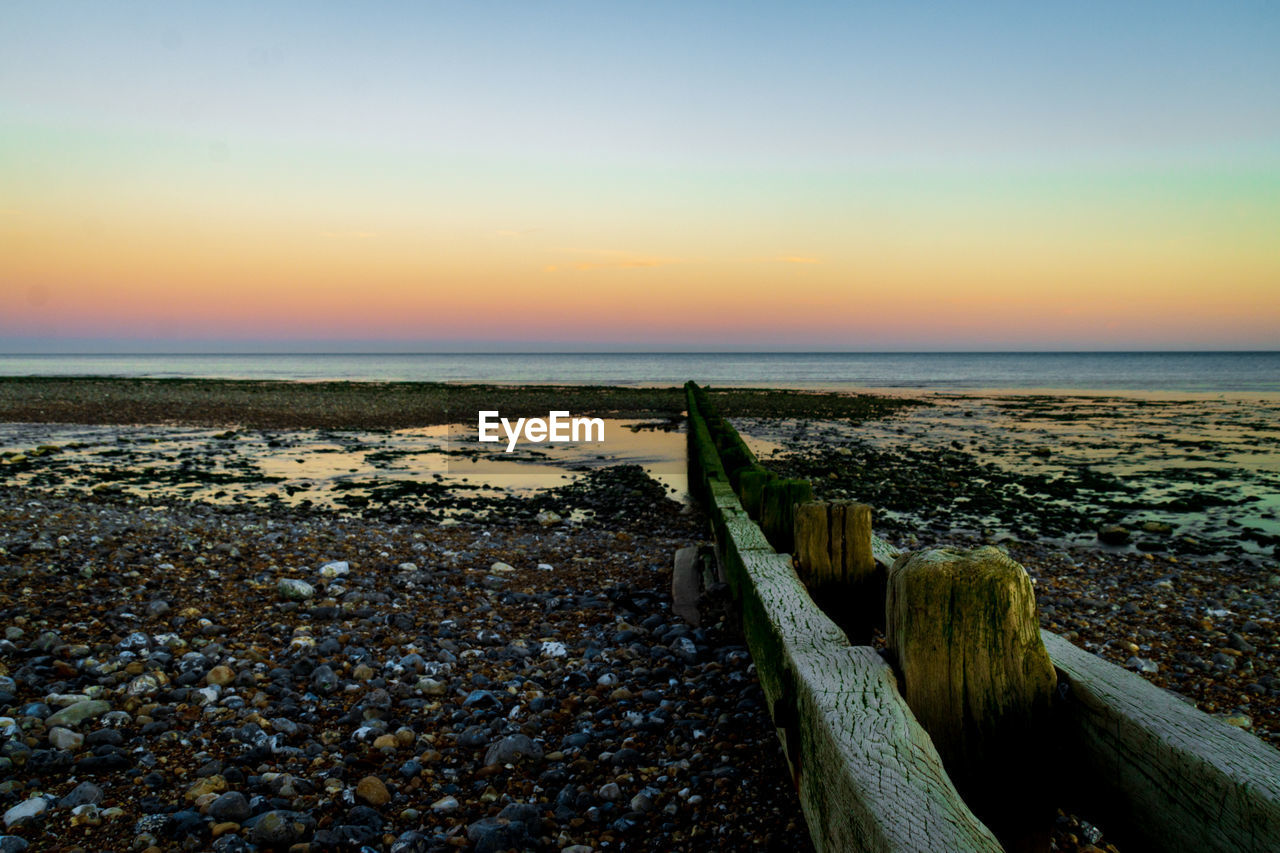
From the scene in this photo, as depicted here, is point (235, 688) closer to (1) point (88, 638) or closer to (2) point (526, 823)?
(1) point (88, 638)

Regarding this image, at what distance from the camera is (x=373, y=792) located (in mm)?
3125

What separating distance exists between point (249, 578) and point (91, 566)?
4.13ft

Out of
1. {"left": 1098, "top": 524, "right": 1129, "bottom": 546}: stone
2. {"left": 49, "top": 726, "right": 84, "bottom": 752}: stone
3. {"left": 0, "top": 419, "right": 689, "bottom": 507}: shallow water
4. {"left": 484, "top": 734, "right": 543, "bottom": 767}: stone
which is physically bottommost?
{"left": 1098, "top": 524, "right": 1129, "bottom": 546}: stone

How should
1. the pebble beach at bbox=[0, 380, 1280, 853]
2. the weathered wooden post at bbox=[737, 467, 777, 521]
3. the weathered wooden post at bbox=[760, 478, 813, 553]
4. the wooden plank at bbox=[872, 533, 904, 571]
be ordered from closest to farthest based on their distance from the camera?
1. the pebble beach at bbox=[0, 380, 1280, 853]
2. the wooden plank at bbox=[872, 533, 904, 571]
3. the weathered wooden post at bbox=[760, 478, 813, 553]
4. the weathered wooden post at bbox=[737, 467, 777, 521]

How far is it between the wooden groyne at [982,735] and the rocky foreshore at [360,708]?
893 millimetres

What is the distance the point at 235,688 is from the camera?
4.03 m

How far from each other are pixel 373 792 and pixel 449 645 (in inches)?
67.9

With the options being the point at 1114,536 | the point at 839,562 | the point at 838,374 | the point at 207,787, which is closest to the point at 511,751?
the point at 207,787

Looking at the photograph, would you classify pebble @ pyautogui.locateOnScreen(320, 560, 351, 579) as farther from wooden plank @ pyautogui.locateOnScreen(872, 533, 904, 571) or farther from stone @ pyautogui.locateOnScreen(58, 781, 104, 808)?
wooden plank @ pyautogui.locateOnScreen(872, 533, 904, 571)

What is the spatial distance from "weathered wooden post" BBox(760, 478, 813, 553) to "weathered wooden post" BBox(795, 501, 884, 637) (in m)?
0.97

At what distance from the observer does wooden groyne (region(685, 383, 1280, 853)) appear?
147 cm

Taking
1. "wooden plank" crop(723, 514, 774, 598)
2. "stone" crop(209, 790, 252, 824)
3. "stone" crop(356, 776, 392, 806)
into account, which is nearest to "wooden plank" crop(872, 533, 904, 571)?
"wooden plank" crop(723, 514, 774, 598)

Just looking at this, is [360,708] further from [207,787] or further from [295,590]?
[295,590]

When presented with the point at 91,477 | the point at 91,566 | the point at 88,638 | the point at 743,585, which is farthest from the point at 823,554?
the point at 91,477
